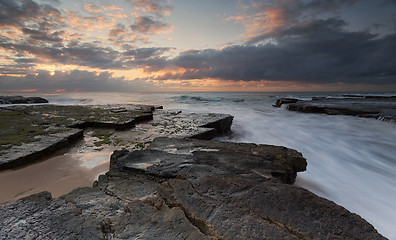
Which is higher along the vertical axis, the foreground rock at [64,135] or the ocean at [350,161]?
the foreground rock at [64,135]

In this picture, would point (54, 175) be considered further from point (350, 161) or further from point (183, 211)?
point (350, 161)

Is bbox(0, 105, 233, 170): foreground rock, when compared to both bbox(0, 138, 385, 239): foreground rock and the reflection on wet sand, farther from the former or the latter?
bbox(0, 138, 385, 239): foreground rock

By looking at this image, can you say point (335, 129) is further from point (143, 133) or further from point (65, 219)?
point (65, 219)

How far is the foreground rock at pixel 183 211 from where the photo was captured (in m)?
1.46

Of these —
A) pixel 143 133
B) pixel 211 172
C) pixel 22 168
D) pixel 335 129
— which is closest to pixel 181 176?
pixel 211 172

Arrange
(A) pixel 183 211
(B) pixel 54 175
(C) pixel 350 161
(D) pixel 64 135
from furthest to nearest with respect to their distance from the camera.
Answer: (C) pixel 350 161 < (D) pixel 64 135 < (B) pixel 54 175 < (A) pixel 183 211

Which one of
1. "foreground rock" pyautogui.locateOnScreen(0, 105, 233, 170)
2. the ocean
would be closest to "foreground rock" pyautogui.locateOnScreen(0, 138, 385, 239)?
the ocean

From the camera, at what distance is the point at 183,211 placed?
5.51ft

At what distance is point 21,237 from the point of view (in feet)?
4.59

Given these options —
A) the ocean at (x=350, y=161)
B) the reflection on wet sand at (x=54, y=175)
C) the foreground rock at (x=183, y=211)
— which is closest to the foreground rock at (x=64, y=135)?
the reflection on wet sand at (x=54, y=175)

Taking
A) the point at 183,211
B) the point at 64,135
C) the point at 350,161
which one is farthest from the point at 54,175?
the point at 350,161

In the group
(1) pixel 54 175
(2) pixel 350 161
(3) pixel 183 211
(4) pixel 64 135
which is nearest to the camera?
(3) pixel 183 211

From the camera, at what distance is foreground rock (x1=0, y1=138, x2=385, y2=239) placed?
146 cm

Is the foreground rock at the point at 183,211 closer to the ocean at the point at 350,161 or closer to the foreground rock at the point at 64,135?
the ocean at the point at 350,161
